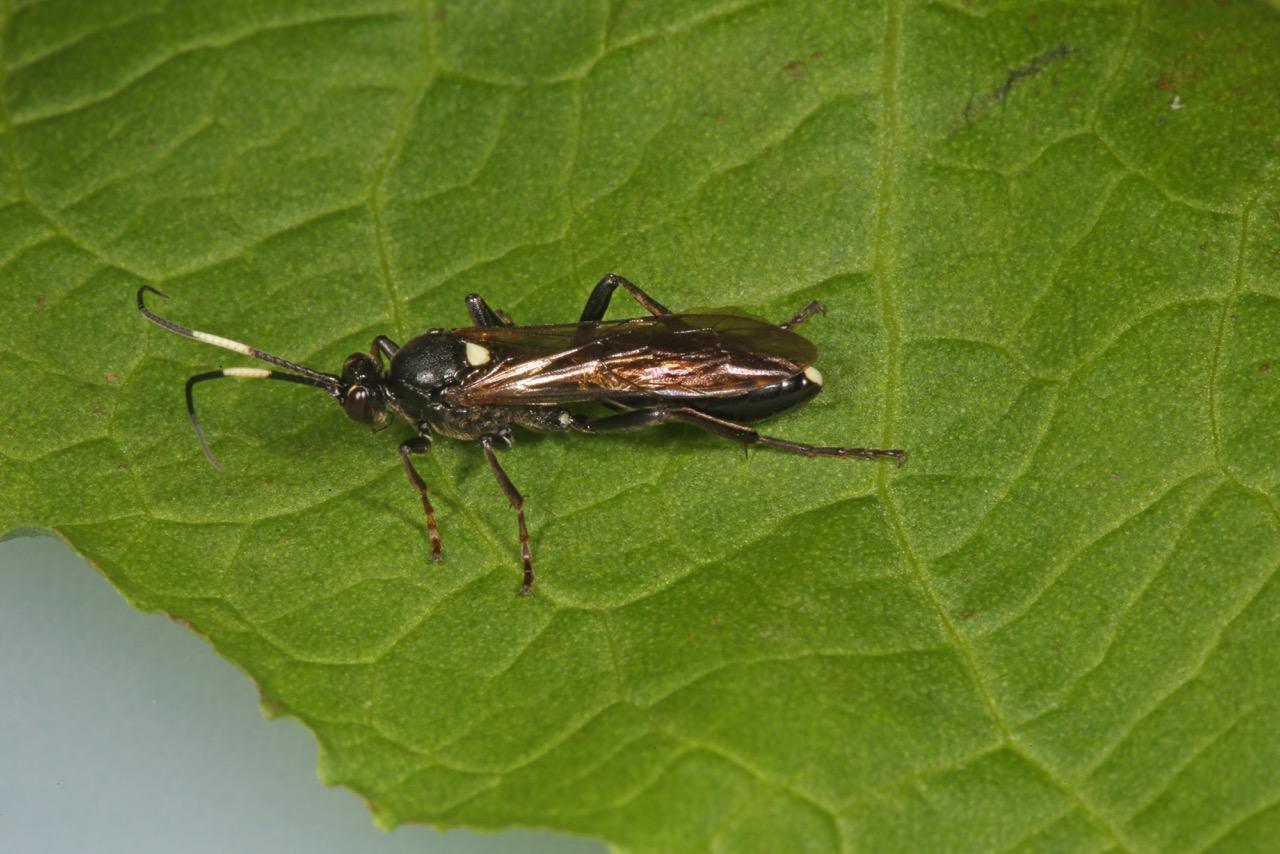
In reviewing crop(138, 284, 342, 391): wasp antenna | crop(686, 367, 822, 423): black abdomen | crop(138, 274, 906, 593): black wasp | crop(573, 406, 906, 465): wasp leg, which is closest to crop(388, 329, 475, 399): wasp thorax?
crop(138, 274, 906, 593): black wasp

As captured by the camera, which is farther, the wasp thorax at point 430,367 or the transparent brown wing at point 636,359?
the wasp thorax at point 430,367

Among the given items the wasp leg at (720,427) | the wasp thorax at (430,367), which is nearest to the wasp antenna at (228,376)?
the wasp thorax at (430,367)

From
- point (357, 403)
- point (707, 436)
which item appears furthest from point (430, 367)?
point (707, 436)

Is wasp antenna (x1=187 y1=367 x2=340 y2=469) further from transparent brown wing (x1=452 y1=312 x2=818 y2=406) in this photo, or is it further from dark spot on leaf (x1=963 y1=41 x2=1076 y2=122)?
dark spot on leaf (x1=963 y1=41 x2=1076 y2=122)

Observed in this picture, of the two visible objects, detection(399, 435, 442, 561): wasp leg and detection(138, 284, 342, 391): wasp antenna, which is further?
detection(138, 284, 342, 391): wasp antenna

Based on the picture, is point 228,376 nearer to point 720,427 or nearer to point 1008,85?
point 720,427

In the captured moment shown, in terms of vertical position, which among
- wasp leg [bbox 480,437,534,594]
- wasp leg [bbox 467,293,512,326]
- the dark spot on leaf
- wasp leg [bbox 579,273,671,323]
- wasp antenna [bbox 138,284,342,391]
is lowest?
wasp leg [bbox 480,437,534,594]

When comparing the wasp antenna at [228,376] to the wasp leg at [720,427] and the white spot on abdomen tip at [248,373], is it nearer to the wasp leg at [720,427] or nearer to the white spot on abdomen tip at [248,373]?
the white spot on abdomen tip at [248,373]

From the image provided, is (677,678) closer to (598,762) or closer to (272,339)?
(598,762)
